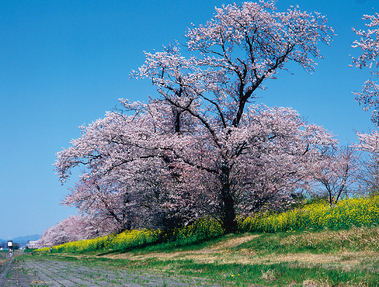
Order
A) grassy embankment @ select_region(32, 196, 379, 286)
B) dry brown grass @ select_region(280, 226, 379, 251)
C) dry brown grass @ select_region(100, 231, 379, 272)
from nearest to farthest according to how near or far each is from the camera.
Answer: grassy embankment @ select_region(32, 196, 379, 286)
dry brown grass @ select_region(100, 231, 379, 272)
dry brown grass @ select_region(280, 226, 379, 251)

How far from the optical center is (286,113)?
30.7 metres

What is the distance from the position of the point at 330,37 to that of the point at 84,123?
21503 millimetres

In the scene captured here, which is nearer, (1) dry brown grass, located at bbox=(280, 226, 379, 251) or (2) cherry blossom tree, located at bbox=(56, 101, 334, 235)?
(1) dry brown grass, located at bbox=(280, 226, 379, 251)

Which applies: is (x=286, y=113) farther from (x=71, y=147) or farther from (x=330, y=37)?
(x=71, y=147)

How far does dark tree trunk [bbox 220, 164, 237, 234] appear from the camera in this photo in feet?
58.5

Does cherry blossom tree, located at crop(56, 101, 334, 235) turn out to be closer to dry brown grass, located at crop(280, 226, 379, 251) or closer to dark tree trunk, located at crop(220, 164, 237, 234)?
dark tree trunk, located at crop(220, 164, 237, 234)

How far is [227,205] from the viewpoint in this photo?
1795 cm

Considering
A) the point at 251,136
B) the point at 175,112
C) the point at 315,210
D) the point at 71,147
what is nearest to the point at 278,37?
the point at 251,136

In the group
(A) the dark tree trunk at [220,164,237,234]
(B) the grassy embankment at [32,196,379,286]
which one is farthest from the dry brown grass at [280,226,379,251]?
(A) the dark tree trunk at [220,164,237,234]

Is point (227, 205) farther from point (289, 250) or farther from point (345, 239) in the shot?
point (345, 239)

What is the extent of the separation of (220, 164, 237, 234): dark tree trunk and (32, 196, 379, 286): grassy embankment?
58 cm

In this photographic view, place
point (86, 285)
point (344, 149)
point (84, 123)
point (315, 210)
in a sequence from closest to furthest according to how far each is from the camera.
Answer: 1. point (86, 285)
2. point (315, 210)
3. point (344, 149)
4. point (84, 123)

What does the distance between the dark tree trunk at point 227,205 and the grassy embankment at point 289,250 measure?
584mm

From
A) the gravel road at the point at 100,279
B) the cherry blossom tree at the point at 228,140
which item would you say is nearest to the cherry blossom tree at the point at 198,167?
the cherry blossom tree at the point at 228,140
